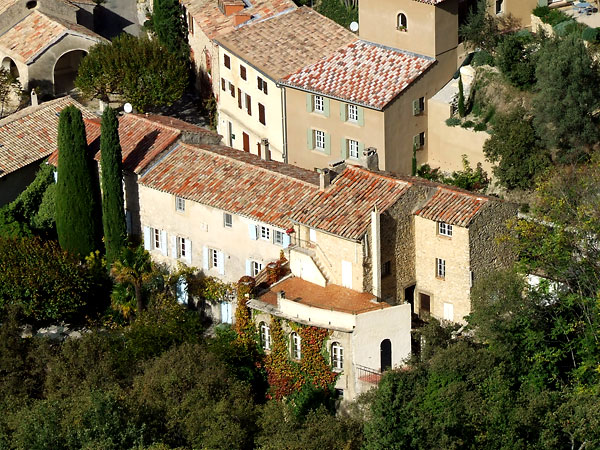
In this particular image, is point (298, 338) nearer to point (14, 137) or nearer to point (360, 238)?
point (360, 238)

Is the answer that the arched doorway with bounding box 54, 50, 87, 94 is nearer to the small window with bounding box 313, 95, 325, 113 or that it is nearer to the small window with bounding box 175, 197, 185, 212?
the small window with bounding box 313, 95, 325, 113

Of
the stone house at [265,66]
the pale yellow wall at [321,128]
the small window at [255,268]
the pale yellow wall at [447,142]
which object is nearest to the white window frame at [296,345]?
the small window at [255,268]

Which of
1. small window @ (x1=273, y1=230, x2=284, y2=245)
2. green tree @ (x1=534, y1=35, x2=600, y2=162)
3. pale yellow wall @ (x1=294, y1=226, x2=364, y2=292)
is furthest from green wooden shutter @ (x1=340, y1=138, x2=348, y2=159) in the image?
pale yellow wall @ (x1=294, y1=226, x2=364, y2=292)

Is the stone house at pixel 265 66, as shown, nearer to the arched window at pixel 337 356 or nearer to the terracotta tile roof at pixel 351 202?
the terracotta tile roof at pixel 351 202

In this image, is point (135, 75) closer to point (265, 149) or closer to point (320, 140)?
point (320, 140)

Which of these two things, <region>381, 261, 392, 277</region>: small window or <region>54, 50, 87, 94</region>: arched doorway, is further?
<region>54, 50, 87, 94</region>: arched doorway

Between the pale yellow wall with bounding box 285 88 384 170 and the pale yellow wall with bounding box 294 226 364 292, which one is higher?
the pale yellow wall with bounding box 294 226 364 292

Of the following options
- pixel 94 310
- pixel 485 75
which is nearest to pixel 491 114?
pixel 485 75
